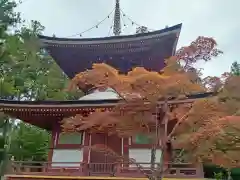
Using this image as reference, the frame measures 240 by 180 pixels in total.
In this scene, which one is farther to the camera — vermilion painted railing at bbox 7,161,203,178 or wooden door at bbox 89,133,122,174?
wooden door at bbox 89,133,122,174

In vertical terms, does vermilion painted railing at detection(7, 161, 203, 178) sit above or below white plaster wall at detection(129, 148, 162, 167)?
below

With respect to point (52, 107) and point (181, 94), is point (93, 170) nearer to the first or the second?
point (52, 107)

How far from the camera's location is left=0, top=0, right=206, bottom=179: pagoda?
40.4 feet

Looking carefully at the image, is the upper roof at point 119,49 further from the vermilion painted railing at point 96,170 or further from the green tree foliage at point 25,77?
the green tree foliage at point 25,77

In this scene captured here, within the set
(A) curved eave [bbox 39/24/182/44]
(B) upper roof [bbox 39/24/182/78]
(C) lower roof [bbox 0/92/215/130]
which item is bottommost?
(C) lower roof [bbox 0/92/215/130]

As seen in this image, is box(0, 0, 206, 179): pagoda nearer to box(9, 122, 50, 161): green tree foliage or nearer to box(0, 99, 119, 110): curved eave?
box(0, 99, 119, 110): curved eave

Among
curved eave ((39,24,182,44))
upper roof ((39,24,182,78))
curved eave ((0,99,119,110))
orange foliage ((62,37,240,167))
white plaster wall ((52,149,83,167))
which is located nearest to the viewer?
orange foliage ((62,37,240,167))

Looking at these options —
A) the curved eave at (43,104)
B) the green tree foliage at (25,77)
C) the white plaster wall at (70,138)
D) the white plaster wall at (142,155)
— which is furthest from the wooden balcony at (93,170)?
the green tree foliage at (25,77)

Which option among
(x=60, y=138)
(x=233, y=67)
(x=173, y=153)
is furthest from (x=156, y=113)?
(x=233, y=67)

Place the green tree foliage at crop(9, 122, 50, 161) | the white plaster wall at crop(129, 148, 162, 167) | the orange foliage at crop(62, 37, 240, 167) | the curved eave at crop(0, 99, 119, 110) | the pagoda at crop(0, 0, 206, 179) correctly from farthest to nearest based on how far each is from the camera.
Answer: the green tree foliage at crop(9, 122, 50, 161)
the white plaster wall at crop(129, 148, 162, 167)
the curved eave at crop(0, 99, 119, 110)
the pagoda at crop(0, 0, 206, 179)
the orange foliage at crop(62, 37, 240, 167)

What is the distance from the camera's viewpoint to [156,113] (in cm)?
921

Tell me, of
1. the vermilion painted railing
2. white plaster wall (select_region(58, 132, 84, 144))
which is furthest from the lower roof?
the vermilion painted railing

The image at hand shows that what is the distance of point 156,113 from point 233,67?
3097 cm

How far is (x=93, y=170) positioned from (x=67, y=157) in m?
1.40
